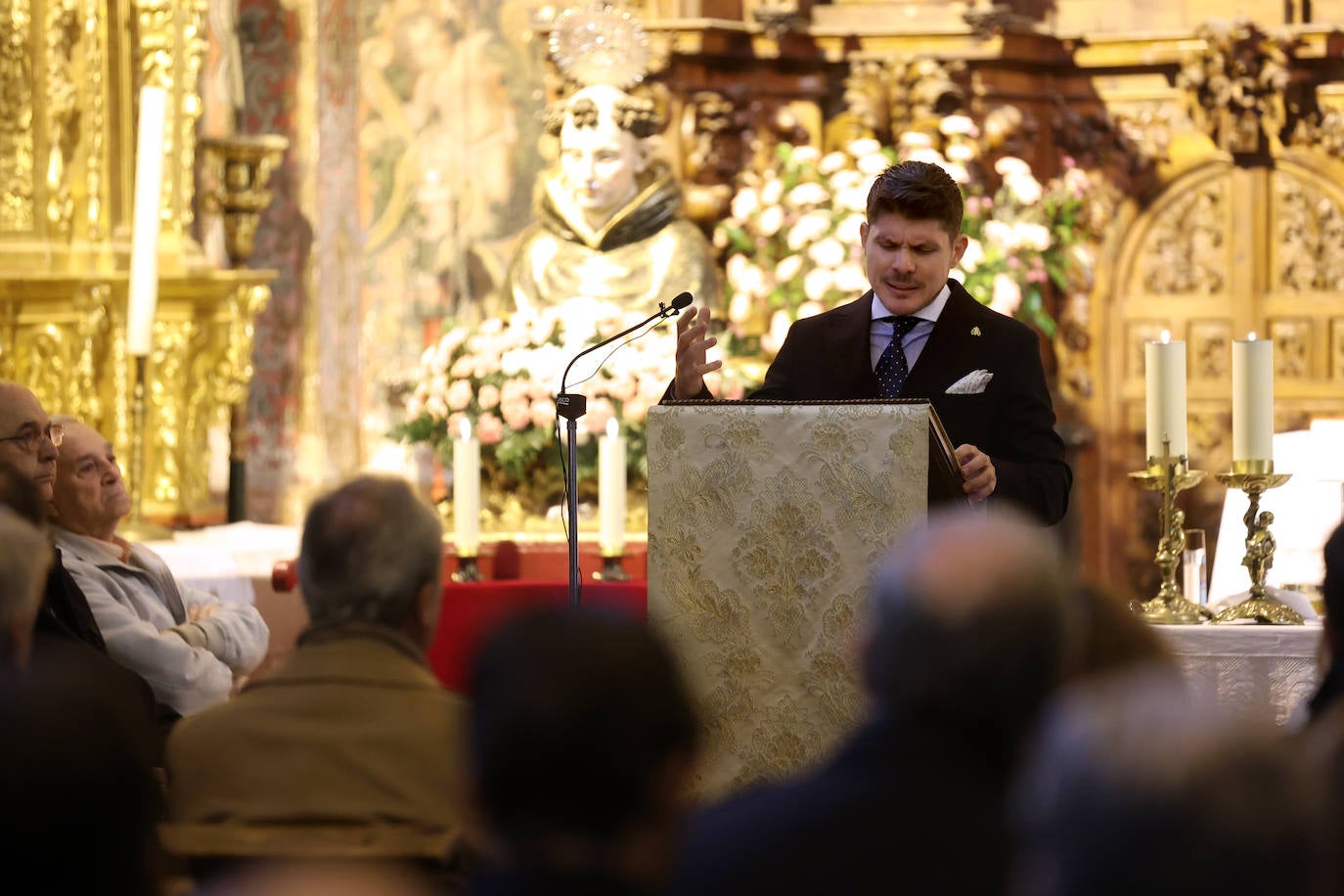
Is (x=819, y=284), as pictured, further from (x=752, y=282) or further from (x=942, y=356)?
(x=942, y=356)

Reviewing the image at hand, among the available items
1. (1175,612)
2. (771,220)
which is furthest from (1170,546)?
(771,220)

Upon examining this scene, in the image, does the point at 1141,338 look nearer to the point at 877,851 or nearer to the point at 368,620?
the point at 368,620

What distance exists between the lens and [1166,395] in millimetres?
4109

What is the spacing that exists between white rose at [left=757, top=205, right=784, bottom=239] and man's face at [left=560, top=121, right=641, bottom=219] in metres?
0.45

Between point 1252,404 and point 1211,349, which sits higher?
point 1211,349

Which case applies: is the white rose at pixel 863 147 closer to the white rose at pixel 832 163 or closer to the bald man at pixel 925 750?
the white rose at pixel 832 163

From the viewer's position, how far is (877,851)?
1.69 metres

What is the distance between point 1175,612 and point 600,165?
3194 mm

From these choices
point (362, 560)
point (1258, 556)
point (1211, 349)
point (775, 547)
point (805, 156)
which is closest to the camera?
point (362, 560)

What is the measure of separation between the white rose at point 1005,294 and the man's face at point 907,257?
303cm

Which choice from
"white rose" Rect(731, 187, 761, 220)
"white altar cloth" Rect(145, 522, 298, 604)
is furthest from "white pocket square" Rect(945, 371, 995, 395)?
"white rose" Rect(731, 187, 761, 220)

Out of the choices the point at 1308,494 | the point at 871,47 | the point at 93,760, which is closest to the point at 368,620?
the point at 93,760

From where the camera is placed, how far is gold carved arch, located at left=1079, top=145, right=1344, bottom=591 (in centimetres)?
717

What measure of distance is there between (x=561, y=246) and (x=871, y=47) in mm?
1427
